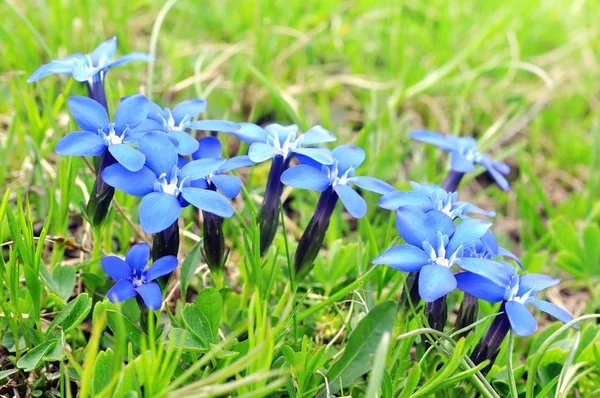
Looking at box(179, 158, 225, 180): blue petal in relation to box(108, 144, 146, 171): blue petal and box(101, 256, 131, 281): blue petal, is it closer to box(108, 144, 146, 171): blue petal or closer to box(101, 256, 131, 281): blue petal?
box(108, 144, 146, 171): blue petal

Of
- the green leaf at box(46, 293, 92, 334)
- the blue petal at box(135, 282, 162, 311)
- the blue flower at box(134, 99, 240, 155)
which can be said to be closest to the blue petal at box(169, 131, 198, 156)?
the blue flower at box(134, 99, 240, 155)

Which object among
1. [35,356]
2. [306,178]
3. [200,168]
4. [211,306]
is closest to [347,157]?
[306,178]

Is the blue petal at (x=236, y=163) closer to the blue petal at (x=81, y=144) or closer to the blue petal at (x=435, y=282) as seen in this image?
the blue petal at (x=81, y=144)

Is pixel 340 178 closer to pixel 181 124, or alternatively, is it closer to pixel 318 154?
pixel 318 154

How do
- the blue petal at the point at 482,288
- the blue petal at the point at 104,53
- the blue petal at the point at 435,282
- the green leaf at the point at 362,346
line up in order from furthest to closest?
the blue petal at the point at 104,53 < the green leaf at the point at 362,346 < the blue petal at the point at 482,288 < the blue petal at the point at 435,282

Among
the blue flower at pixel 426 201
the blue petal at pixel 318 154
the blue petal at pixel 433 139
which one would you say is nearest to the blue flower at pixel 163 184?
the blue petal at pixel 318 154

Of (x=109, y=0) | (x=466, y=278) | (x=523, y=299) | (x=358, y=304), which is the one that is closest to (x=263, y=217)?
(x=358, y=304)
